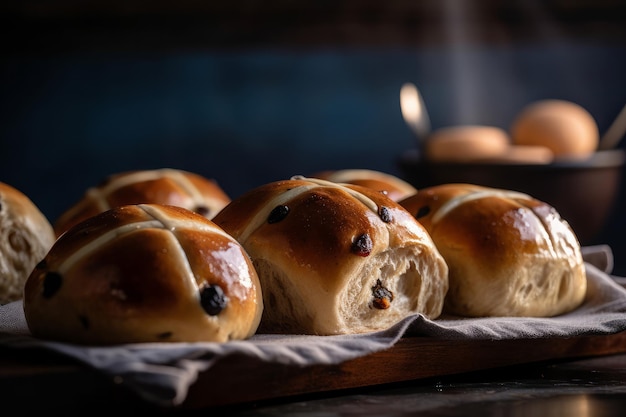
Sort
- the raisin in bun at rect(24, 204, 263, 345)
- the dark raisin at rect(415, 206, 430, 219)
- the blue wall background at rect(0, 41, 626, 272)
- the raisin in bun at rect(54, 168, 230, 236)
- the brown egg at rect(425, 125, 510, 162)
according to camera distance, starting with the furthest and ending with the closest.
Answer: the blue wall background at rect(0, 41, 626, 272), the brown egg at rect(425, 125, 510, 162), the raisin in bun at rect(54, 168, 230, 236), the dark raisin at rect(415, 206, 430, 219), the raisin in bun at rect(24, 204, 263, 345)

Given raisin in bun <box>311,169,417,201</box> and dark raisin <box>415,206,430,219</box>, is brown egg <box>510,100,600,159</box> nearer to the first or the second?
raisin in bun <box>311,169,417,201</box>

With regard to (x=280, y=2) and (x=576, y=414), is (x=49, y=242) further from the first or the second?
Answer: (x=280, y=2)

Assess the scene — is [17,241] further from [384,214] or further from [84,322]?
[384,214]

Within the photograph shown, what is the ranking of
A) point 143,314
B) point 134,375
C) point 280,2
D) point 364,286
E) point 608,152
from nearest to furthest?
point 134,375 → point 143,314 → point 364,286 → point 608,152 → point 280,2

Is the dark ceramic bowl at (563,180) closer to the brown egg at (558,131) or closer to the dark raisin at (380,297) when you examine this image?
the brown egg at (558,131)

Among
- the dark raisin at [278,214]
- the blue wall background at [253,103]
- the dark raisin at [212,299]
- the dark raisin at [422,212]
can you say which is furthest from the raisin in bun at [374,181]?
the blue wall background at [253,103]

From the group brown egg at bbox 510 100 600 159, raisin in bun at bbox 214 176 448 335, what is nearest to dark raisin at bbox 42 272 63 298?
raisin in bun at bbox 214 176 448 335

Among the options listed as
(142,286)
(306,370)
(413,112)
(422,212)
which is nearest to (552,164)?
(413,112)

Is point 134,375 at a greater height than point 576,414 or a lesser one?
greater

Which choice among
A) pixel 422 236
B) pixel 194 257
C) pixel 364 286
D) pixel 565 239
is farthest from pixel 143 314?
pixel 565 239
